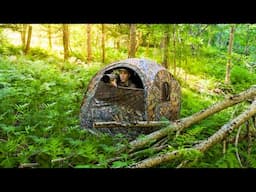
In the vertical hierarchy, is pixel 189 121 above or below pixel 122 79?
below

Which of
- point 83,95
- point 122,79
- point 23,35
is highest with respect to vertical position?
point 23,35

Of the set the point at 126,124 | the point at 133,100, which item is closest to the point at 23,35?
the point at 133,100

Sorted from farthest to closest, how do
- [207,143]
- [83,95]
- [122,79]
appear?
1. [83,95]
2. [122,79]
3. [207,143]

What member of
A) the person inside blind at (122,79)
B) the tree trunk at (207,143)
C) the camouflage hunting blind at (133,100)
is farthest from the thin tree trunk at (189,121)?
the person inside blind at (122,79)

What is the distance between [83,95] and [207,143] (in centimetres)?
241

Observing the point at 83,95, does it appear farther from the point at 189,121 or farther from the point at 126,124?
the point at 189,121

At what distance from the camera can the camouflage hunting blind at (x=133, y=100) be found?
13.9ft

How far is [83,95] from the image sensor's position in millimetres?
5055

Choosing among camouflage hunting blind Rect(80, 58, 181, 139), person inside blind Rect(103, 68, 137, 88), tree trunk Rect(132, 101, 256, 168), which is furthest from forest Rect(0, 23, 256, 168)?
person inside blind Rect(103, 68, 137, 88)

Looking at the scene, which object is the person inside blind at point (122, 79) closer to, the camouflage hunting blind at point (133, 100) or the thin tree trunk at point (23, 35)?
the camouflage hunting blind at point (133, 100)

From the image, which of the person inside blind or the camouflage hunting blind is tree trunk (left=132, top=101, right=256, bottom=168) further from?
the person inside blind
